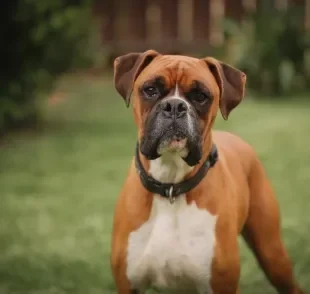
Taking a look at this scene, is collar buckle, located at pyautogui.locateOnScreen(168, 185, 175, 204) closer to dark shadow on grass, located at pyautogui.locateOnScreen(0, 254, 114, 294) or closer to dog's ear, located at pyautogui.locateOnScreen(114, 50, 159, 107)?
dog's ear, located at pyautogui.locateOnScreen(114, 50, 159, 107)

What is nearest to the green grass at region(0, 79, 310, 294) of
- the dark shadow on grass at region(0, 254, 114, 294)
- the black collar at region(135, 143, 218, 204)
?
the dark shadow on grass at region(0, 254, 114, 294)

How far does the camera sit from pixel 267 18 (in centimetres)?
1213

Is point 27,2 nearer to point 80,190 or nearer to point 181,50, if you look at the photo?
point 80,190

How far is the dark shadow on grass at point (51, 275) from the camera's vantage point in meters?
4.26

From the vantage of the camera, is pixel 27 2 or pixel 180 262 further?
pixel 27 2

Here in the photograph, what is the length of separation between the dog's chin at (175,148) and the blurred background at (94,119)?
1.35 metres

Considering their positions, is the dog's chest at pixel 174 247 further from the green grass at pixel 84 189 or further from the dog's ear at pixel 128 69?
the green grass at pixel 84 189

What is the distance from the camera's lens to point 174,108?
3.10 meters

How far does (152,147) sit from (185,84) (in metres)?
0.31

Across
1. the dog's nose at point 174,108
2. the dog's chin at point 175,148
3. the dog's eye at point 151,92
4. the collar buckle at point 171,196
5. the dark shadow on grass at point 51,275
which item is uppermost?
the dog's eye at point 151,92

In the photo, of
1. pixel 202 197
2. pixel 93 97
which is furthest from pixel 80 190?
pixel 93 97

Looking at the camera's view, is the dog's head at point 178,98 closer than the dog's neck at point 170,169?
Yes

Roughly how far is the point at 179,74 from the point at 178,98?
0.36 feet

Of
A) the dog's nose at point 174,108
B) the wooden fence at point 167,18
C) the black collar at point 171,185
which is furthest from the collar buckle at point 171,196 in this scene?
the wooden fence at point 167,18
